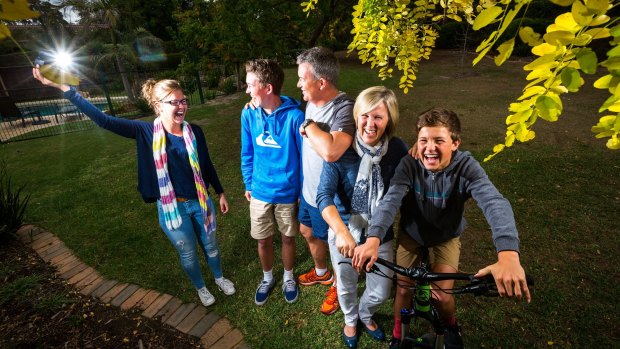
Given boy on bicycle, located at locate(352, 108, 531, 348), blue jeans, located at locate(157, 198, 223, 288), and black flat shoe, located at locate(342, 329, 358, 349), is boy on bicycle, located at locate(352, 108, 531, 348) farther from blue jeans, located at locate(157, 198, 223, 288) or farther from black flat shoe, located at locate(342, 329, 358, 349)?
blue jeans, located at locate(157, 198, 223, 288)

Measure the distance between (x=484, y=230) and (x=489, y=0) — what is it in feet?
12.4

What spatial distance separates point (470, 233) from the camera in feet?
13.8

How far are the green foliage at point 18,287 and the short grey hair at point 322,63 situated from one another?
3.86 m

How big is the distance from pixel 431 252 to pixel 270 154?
1555 mm

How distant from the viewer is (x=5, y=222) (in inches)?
169

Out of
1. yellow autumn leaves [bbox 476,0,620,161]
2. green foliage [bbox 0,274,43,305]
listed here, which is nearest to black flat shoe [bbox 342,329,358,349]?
yellow autumn leaves [bbox 476,0,620,161]

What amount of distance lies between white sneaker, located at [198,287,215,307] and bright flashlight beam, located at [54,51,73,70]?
2.58 meters

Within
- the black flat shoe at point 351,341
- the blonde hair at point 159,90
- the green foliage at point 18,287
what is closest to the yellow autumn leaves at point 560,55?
the black flat shoe at point 351,341

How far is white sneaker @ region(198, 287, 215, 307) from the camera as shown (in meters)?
3.22

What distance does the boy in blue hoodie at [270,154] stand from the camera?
8.62 ft

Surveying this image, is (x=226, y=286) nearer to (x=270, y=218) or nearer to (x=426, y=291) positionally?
(x=270, y=218)

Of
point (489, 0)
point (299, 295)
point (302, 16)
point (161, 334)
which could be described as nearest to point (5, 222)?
point (161, 334)

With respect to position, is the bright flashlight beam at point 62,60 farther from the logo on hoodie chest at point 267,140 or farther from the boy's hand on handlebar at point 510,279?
the boy's hand on handlebar at point 510,279

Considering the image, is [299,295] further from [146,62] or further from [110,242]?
[146,62]
